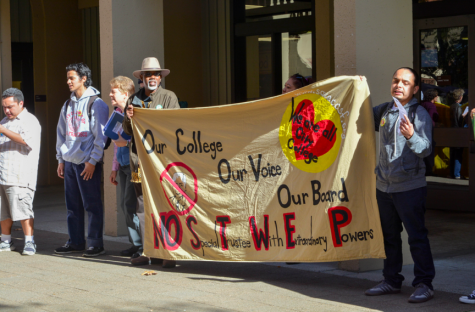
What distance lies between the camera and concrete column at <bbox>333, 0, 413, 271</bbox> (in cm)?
619

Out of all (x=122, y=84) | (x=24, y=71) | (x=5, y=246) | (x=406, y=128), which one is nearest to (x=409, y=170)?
(x=406, y=128)

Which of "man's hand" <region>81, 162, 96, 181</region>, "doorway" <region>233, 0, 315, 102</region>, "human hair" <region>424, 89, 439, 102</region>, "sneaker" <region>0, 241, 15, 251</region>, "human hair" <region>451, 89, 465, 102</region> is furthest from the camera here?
"doorway" <region>233, 0, 315, 102</region>

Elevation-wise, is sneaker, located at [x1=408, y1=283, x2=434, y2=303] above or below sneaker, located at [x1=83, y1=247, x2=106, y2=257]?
above

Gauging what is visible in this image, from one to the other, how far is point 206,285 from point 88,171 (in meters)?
2.19

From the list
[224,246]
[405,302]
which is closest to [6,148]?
[224,246]

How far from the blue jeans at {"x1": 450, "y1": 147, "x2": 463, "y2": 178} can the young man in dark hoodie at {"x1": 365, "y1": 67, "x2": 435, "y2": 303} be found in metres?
5.16

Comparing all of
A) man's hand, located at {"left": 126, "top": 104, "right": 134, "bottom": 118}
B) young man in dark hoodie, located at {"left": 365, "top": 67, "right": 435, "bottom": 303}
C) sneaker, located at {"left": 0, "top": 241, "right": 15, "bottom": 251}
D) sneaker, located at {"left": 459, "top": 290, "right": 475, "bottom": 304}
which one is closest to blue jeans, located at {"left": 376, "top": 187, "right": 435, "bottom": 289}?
young man in dark hoodie, located at {"left": 365, "top": 67, "right": 435, "bottom": 303}

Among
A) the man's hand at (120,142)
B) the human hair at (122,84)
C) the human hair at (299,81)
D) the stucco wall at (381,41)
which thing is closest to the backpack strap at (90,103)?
the human hair at (122,84)

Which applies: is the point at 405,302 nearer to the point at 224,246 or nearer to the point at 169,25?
the point at 224,246

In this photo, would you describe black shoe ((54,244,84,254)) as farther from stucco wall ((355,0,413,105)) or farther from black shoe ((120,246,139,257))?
stucco wall ((355,0,413,105))

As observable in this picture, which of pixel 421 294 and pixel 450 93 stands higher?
pixel 450 93

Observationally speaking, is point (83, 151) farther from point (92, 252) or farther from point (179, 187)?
point (179, 187)

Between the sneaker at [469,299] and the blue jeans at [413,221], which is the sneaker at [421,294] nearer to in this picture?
the blue jeans at [413,221]

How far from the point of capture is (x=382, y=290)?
17.8 feet
